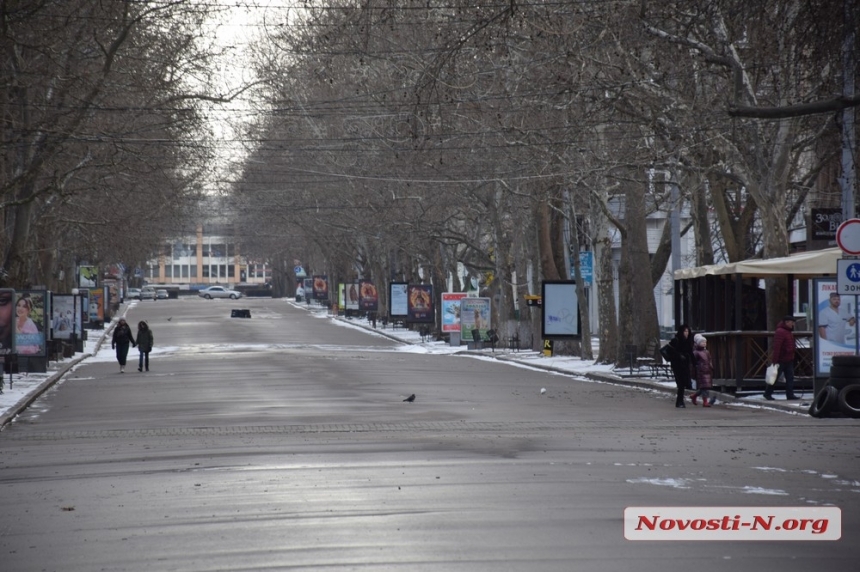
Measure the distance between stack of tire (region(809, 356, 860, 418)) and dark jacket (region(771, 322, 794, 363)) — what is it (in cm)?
381

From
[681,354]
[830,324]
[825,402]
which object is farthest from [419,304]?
[825,402]

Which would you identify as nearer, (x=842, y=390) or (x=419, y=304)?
(x=842, y=390)

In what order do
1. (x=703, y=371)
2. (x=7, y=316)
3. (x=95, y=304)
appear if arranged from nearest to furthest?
(x=703, y=371), (x=7, y=316), (x=95, y=304)

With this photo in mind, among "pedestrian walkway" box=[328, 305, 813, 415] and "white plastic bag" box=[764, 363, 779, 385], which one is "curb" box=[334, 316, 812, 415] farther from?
"white plastic bag" box=[764, 363, 779, 385]

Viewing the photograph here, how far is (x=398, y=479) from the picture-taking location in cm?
1390

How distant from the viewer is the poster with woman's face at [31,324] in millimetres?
38000

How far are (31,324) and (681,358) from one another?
19.9m

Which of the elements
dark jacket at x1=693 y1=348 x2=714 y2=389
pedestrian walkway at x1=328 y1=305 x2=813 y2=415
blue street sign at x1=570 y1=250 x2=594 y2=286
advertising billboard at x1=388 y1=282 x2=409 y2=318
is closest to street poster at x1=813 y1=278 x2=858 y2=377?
pedestrian walkway at x1=328 y1=305 x2=813 y2=415

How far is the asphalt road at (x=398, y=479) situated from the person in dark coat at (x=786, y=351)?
181cm

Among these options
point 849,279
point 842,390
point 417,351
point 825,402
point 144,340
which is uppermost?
point 849,279

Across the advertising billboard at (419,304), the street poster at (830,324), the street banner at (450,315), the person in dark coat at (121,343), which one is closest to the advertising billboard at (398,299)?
the advertising billboard at (419,304)

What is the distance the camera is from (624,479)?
1379 centimetres

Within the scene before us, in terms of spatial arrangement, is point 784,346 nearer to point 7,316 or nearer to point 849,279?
point 849,279

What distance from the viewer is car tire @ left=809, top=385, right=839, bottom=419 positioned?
22938mm
